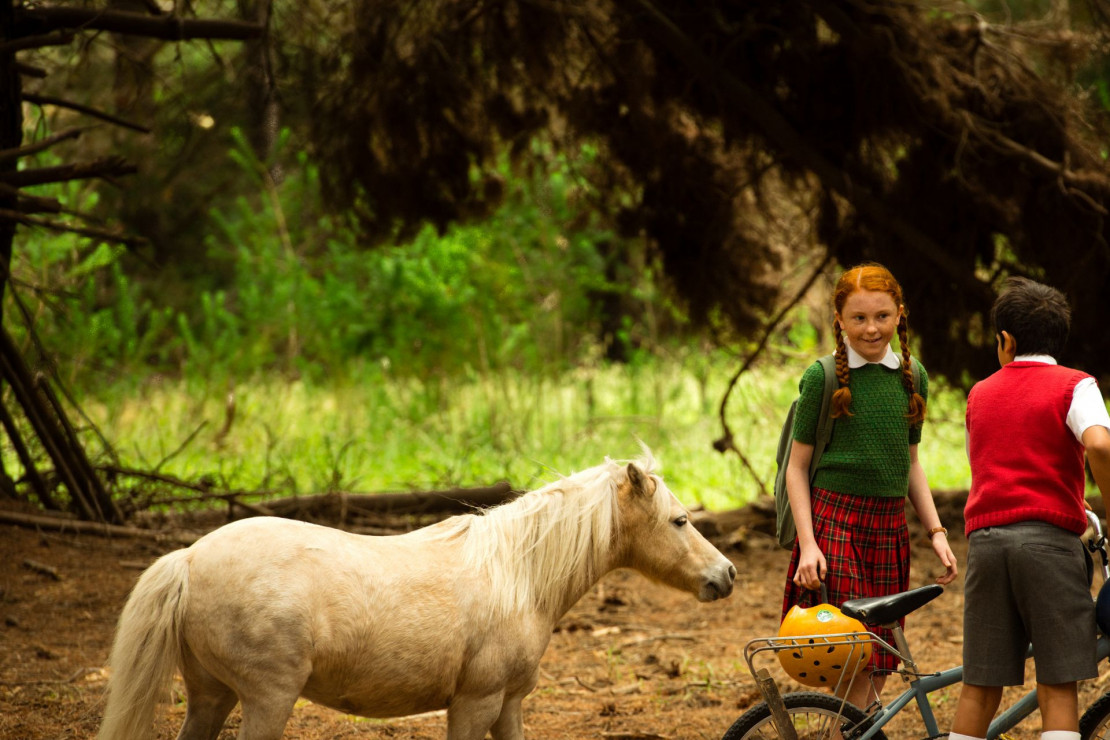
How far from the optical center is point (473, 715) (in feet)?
10.1

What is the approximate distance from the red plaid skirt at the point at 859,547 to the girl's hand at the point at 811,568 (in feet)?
0.32

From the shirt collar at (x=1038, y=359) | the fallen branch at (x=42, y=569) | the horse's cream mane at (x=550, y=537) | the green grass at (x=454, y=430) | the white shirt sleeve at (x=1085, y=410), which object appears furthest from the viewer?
the green grass at (x=454, y=430)

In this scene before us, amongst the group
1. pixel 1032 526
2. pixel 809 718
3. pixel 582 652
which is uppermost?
pixel 1032 526

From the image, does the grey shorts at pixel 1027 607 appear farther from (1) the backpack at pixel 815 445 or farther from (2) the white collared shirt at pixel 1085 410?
(1) the backpack at pixel 815 445

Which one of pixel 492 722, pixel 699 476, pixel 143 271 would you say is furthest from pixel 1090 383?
pixel 143 271

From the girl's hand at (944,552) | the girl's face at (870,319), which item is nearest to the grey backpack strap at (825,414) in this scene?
the girl's face at (870,319)

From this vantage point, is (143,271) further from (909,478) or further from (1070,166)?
(909,478)

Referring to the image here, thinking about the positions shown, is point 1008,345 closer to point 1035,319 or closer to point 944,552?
point 1035,319

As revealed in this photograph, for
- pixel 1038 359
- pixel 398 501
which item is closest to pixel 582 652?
pixel 398 501

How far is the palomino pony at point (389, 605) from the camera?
112 inches

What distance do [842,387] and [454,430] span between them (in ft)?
24.5

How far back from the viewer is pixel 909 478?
3.30 metres

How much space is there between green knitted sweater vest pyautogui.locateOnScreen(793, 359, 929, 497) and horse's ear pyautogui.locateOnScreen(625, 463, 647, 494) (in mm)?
511

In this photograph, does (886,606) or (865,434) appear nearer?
(886,606)
